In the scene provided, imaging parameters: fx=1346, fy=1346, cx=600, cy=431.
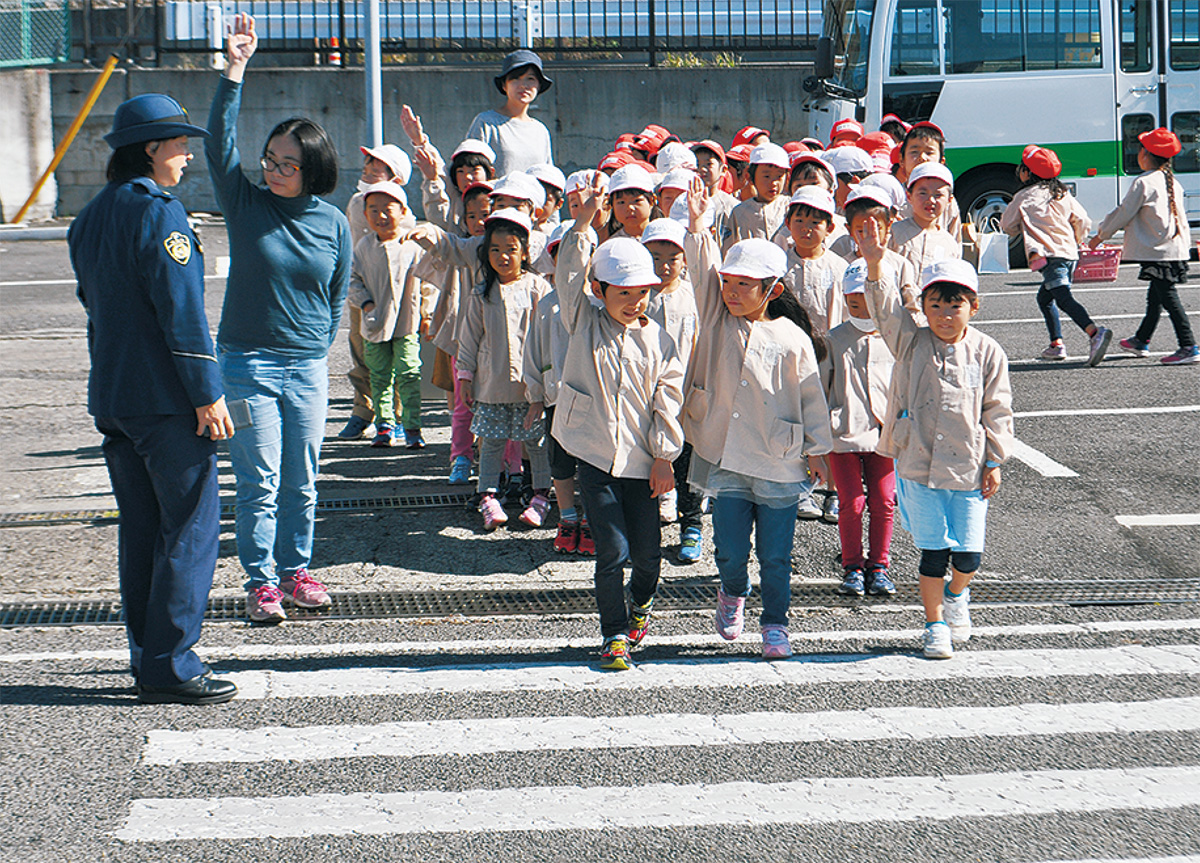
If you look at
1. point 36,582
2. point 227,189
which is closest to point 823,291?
point 227,189

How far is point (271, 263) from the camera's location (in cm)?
545

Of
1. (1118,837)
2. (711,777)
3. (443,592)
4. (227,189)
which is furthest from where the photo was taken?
(443,592)

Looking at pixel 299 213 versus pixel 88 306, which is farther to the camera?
pixel 299 213

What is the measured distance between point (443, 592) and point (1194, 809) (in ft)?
11.0

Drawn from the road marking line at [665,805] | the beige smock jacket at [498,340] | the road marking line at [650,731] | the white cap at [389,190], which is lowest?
the road marking line at [665,805]

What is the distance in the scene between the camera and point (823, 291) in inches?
257

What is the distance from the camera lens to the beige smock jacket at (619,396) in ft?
16.7

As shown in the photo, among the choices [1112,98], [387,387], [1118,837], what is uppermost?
[1112,98]

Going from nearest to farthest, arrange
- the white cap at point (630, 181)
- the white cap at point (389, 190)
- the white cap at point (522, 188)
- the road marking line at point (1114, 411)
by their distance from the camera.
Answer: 1. the white cap at point (630, 181)
2. the white cap at point (522, 188)
3. the white cap at point (389, 190)
4. the road marking line at point (1114, 411)

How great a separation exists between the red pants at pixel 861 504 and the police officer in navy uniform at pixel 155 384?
2794 millimetres

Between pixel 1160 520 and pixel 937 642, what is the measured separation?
8.32ft

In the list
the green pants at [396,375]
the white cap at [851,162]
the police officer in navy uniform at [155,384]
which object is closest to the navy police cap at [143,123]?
the police officer in navy uniform at [155,384]

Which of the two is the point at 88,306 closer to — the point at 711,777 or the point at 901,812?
the point at 711,777

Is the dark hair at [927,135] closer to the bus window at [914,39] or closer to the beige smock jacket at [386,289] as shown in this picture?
→ the beige smock jacket at [386,289]
